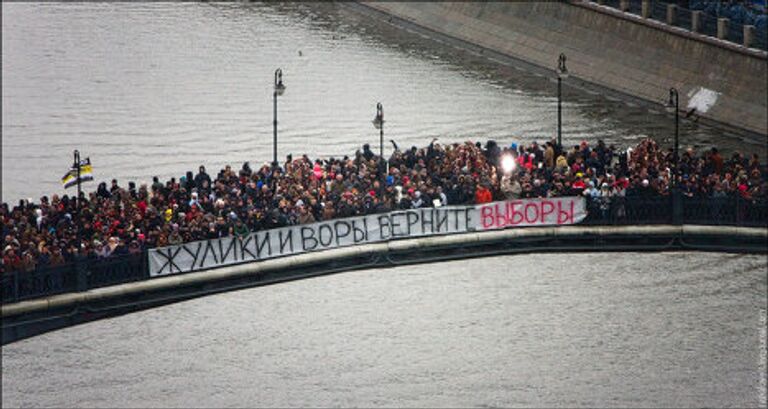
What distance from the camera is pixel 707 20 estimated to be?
83.8 meters

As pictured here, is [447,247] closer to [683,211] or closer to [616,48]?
[683,211]

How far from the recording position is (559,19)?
3570 inches

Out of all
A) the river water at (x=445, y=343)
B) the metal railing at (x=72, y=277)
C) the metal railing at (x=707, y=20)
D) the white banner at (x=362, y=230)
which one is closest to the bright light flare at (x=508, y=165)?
the white banner at (x=362, y=230)

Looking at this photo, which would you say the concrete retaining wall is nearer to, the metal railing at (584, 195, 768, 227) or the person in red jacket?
the metal railing at (584, 195, 768, 227)

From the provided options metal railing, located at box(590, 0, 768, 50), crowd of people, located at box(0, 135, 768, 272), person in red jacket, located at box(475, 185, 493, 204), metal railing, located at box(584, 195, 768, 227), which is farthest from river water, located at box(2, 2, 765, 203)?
person in red jacket, located at box(475, 185, 493, 204)

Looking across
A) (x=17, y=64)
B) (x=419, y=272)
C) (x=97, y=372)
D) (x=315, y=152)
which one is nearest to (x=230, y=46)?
(x=17, y=64)

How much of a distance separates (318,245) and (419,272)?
615 centimetres

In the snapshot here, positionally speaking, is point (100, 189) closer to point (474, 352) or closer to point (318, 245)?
point (318, 245)

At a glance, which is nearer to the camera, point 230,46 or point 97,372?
point 97,372

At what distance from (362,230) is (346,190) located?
125 centimetres

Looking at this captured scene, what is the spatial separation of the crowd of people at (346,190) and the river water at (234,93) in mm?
12897

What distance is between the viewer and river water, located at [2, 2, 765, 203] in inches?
3248

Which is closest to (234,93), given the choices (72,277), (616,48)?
(616,48)

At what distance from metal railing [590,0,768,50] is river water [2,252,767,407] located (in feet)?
43.5
